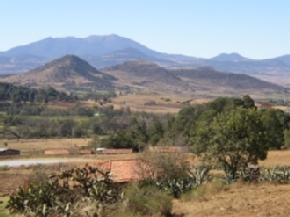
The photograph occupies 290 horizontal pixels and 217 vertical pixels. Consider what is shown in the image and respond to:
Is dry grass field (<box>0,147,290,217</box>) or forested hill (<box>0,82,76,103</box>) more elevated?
dry grass field (<box>0,147,290,217</box>)

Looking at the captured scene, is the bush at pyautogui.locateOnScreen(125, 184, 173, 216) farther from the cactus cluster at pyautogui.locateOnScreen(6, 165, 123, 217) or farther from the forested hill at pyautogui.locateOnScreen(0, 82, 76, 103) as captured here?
the forested hill at pyautogui.locateOnScreen(0, 82, 76, 103)

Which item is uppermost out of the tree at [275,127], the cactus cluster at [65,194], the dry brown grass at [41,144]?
the cactus cluster at [65,194]

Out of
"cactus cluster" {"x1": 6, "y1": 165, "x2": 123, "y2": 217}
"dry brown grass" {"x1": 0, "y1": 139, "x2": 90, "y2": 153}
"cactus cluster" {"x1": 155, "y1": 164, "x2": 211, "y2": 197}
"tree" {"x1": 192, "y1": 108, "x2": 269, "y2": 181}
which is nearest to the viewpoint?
"cactus cluster" {"x1": 6, "y1": 165, "x2": 123, "y2": 217}

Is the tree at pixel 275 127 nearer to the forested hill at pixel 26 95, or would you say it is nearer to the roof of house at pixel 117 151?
the roof of house at pixel 117 151

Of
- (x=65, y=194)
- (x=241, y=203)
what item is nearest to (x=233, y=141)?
(x=241, y=203)

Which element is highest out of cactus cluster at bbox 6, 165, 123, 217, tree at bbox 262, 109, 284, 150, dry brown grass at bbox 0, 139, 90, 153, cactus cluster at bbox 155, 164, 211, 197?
cactus cluster at bbox 6, 165, 123, 217

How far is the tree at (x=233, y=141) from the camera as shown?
2558 cm

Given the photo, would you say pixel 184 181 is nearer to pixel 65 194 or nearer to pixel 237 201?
pixel 237 201

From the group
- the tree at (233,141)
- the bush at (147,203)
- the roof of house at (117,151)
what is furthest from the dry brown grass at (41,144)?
the bush at (147,203)

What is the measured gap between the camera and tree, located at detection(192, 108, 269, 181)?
25578mm

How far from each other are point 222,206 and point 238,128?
751 cm

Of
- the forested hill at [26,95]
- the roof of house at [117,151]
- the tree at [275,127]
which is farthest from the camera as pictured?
the forested hill at [26,95]

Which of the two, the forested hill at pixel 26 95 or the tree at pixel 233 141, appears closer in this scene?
the tree at pixel 233 141

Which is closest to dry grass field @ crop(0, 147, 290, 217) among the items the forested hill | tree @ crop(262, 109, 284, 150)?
tree @ crop(262, 109, 284, 150)
